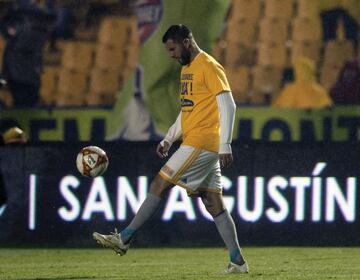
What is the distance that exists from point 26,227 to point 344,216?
339 centimetres

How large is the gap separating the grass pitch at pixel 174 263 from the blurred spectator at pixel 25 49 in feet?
17.8

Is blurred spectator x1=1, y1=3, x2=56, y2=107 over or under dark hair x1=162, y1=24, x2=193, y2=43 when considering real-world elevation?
under

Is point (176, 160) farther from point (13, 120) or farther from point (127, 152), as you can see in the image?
point (13, 120)

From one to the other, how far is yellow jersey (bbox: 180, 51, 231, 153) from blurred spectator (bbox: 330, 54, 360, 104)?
315 inches

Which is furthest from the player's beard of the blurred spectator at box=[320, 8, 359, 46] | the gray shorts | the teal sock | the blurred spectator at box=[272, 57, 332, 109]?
the blurred spectator at box=[320, 8, 359, 46]

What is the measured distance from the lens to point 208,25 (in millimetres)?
16141

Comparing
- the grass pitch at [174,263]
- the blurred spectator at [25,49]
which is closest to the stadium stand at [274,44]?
the blurred spectator at [25,49]

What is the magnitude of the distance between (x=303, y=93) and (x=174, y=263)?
6.88 metres

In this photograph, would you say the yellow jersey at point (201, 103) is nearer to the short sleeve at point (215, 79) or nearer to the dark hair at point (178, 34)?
the short sleeve at point (215, 79)

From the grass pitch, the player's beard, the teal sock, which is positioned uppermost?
the player's beard

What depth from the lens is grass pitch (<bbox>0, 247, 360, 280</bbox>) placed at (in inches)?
337

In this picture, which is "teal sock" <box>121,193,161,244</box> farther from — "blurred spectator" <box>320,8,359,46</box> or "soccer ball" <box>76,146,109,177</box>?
→ "blurred spectator" <box>320,8,359,46</box>

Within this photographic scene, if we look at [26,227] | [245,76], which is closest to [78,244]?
[26,227]

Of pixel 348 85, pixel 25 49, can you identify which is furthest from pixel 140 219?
pixel 25 49
